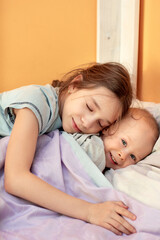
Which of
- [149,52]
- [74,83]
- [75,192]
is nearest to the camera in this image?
[75,192]

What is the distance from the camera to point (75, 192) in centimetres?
82

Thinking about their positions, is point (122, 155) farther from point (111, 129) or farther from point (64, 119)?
point (64, 119)

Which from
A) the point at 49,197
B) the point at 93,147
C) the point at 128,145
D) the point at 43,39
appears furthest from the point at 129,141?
the point at 43,39

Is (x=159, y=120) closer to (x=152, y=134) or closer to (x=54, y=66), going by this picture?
(x=152, y=134)

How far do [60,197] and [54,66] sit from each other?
1.14m

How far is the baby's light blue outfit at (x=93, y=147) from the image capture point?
924 millimetres

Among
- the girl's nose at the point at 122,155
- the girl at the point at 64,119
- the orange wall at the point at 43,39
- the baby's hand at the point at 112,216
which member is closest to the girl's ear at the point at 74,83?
the girl at the point at 64,119

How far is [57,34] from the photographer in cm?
174

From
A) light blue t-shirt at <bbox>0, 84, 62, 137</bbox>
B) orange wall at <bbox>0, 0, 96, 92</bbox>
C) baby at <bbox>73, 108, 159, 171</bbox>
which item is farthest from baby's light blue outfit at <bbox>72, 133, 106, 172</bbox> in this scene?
orange wall at <bbox>0, 0, 96, 92</bbox>

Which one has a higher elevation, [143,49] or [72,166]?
[143,49]

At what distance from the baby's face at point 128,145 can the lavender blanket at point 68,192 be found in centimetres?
13

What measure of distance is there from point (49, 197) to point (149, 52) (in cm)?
101

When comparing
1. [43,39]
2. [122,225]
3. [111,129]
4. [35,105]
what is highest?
[43,39]

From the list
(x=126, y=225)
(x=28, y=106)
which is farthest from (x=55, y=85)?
(x=126, y=225)
